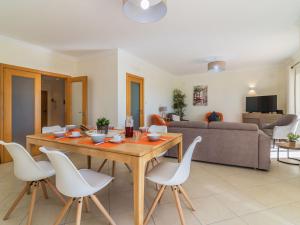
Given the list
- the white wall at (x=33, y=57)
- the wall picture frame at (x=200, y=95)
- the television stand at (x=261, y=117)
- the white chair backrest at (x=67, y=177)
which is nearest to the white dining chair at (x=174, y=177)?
the white chair backrest at (x=67, y=177)

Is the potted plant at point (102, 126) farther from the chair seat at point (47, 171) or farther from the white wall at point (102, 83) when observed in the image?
the white wall at point (102, 83)

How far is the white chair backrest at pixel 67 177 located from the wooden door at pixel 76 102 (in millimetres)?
3337

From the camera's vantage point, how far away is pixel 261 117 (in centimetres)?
579

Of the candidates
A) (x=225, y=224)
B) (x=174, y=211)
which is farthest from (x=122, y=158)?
(x=225, y=224)

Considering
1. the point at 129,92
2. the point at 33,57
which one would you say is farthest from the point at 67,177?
the point at 33,57

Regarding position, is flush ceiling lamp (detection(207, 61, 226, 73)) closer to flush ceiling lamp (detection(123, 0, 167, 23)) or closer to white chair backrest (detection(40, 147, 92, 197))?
flush ceiling lamp (detection(123, 0, 167, 23))

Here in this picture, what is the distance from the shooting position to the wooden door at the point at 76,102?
14.7ft

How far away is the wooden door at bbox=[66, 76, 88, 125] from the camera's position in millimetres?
4484

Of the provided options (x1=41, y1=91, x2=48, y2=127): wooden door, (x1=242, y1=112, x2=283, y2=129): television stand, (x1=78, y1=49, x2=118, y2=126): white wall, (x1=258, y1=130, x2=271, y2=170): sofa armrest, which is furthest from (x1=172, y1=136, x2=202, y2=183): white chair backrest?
(x1=41, y1=91, x2=48, y2=127): wooden door

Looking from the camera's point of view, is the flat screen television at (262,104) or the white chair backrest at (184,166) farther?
the flat screen television at (262,104)

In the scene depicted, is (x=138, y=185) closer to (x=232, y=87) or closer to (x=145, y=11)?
(x=145, y=11)

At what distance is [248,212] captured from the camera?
178 centimetres

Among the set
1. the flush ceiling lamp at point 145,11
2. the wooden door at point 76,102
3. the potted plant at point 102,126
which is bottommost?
the potted plant at point 102,126

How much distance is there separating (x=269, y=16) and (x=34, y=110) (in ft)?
16.5
